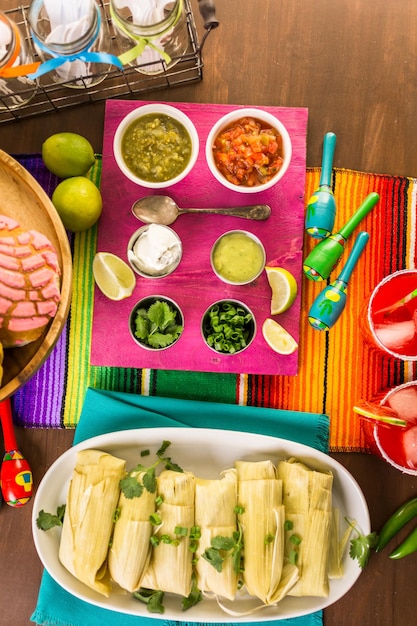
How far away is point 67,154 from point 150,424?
824 mm

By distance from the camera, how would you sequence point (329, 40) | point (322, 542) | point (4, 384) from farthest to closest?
point (329, 40) < point (322, 542) < point (4, 384)

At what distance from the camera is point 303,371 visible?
174 centimetres

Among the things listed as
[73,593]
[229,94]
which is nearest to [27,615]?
[73,593]

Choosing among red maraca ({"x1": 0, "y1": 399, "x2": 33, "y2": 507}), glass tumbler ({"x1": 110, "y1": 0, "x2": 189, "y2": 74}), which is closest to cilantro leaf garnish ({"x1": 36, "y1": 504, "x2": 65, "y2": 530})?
red maraca ({"x1": 0, "y1": 399, "x2": 33, "y2": 507})

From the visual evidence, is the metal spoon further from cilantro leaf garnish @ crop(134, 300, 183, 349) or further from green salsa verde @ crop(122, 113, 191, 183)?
cilantro leaf garnish @ crop(134, 300, 183, 349)

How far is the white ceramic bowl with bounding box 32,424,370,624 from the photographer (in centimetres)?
159

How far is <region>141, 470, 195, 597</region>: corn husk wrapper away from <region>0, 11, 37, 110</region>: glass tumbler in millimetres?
1148

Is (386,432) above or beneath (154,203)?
beneath

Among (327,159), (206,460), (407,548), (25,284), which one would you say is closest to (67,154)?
(25,284)

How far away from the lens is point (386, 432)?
1.65 metres

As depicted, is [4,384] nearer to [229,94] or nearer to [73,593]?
[73,593]

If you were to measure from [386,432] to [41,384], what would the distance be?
1.06m

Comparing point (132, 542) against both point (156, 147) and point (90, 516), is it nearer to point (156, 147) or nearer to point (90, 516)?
point (90, 516)

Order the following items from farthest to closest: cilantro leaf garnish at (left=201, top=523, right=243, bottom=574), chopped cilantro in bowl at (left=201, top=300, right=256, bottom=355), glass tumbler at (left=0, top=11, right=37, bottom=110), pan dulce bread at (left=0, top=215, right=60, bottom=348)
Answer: chopped cilantro in bowl at (left=201, top=300, right=256, bottom=355)
cilantro leaf garnish at (left=201, top=523, right=243, bottom=574)
glass tumbler at (left=0, top=11, right=37, bottom=110)
pan dulce bread at (left=0, top=215, right=60, bottom=348)
